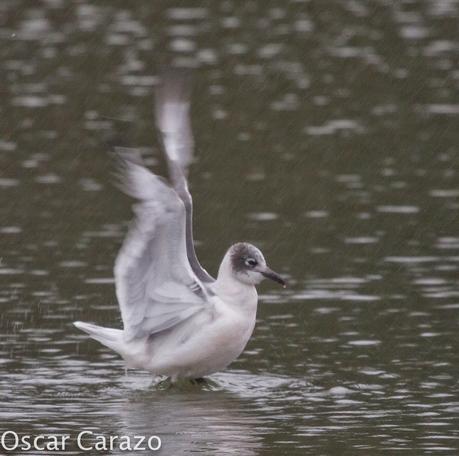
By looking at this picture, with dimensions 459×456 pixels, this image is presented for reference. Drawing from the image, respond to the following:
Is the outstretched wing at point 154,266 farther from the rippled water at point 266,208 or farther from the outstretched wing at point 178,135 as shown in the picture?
the rippled water at point 266,208

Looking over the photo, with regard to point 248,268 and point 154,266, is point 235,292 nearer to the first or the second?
point 248,268

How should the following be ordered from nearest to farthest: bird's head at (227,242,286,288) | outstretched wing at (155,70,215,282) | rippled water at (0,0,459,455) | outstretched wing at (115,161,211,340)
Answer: outstretched wing at (115,161,211,340) < rippled water at (0,0,459,455) < bird's head at (227,242,286,288) < outstretched wing at (155,70,215,282)

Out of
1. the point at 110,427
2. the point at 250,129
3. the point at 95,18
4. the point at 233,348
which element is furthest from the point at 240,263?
the point at 95,18

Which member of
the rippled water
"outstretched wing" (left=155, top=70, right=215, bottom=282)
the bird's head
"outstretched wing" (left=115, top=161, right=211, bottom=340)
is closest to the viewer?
"outstretched wing" (left=115, top=161, right=211, bottom=340)

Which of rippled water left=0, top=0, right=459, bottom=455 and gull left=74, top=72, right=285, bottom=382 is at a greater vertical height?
gull left=74, top=72, right=285, bottom=382

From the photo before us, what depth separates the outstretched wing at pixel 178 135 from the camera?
13.1 m

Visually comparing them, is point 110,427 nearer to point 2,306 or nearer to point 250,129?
point 2,306

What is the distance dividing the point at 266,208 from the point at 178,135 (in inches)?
212

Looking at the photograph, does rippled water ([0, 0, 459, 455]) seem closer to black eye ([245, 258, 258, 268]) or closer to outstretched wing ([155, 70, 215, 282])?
outstretched wing ([155, 70, 215, 282])

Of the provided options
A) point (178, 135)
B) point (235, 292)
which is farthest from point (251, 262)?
point (178, 135)

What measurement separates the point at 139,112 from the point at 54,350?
10.0 m

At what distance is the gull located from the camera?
487 inches

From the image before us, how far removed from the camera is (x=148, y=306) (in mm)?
12992

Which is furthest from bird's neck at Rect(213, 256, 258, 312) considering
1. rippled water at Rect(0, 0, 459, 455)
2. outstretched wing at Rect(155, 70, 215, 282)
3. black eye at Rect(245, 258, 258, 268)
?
rippled water at Rect(0, 0, 459, 455)
